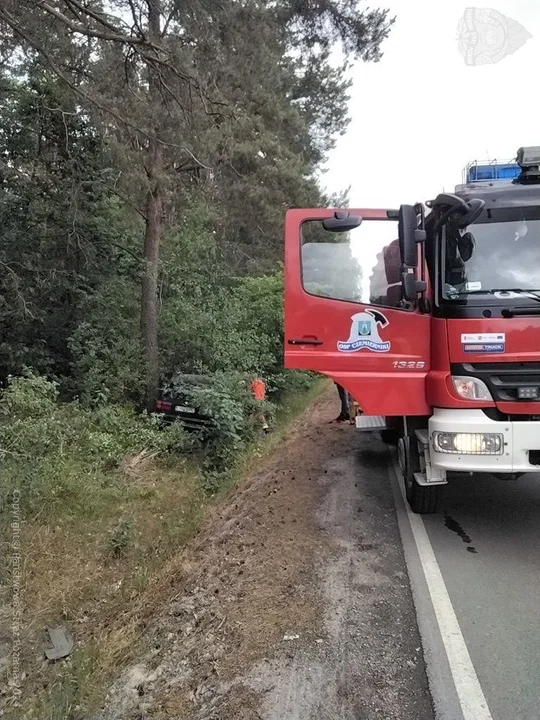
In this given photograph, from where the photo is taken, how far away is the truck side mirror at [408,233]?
482 centimetres

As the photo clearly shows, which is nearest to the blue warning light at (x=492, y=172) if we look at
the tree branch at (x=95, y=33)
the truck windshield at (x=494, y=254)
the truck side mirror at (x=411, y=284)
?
the truck windshield at (x=494, y=254)

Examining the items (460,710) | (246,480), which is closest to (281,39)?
(246,480)

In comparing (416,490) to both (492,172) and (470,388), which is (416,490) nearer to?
(470,388)

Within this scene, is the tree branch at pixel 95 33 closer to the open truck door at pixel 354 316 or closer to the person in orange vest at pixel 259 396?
the open truck door at pixel 354 316

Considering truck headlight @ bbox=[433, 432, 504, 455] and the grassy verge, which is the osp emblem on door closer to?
truck headlight @ bbox=[433, 432, 504, 455]

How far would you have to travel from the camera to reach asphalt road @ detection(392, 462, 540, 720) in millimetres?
3057

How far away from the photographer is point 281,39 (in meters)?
10.3

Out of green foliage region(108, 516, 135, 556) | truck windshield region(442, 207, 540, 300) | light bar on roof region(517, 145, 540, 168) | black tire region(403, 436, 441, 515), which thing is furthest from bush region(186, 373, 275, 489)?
light bar on roof region(517, 145, 540, 168)

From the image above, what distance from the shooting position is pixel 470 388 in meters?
4.71

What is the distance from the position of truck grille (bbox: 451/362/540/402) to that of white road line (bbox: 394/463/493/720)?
144cm

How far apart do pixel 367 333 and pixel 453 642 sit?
9.00 ft

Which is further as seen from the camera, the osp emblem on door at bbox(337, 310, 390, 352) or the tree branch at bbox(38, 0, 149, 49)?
the tree branch at bbox(38, 0, 149, 49)

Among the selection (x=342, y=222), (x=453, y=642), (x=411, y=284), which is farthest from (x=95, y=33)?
(x=453, y=642)

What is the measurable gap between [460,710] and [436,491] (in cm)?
266
